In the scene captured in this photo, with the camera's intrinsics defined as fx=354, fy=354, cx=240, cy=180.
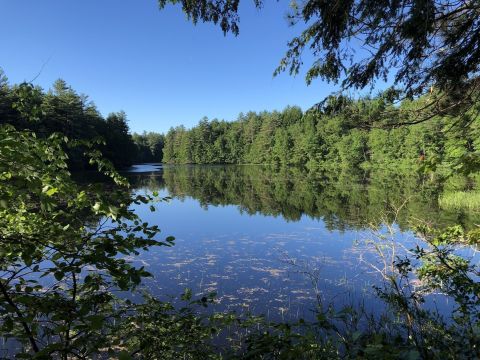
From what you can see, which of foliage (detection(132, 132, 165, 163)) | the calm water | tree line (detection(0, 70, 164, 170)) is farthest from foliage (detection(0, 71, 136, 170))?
foliage (detection(132, 132, 165, 163))

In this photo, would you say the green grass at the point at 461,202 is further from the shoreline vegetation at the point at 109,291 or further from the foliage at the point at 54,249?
the foliage at the point at 54,249

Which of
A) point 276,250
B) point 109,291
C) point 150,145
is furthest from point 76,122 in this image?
point 150,145

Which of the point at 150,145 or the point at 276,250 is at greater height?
the point at 150,145

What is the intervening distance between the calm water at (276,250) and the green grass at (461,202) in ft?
2.54

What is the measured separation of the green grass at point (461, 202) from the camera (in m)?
19.3

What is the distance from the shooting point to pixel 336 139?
75.4 meters

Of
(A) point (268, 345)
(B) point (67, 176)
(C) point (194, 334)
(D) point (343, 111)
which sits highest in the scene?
(D) point (343, 111)

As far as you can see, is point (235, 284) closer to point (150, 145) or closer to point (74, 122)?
point (74, 122)

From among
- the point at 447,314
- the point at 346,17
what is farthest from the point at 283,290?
the point at 346,17

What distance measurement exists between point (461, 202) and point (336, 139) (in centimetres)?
5643

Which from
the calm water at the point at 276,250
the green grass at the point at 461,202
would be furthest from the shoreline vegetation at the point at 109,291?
the green grass at the point at 461,202

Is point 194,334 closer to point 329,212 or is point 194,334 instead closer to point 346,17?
point 346,17

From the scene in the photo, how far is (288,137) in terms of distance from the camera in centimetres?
8838

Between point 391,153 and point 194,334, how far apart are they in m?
64.1
